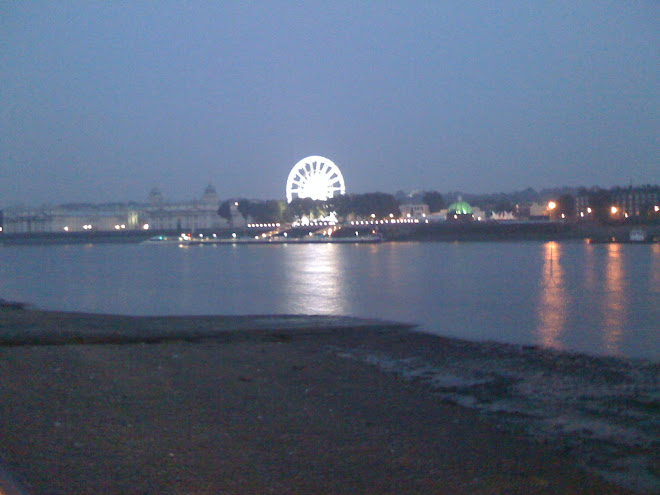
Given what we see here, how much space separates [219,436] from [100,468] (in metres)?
1.17

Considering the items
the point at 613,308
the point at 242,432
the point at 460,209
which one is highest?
the point at 460,209

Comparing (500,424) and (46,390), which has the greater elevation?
(46,390)

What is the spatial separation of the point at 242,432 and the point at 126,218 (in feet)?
409

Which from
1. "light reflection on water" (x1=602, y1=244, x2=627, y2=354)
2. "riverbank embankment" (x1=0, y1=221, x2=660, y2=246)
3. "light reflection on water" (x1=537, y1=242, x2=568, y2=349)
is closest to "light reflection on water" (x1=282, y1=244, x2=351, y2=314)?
"light reflection on water" (x1=537, y1=242, x2=568, y2=349)

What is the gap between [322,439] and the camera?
6.09m

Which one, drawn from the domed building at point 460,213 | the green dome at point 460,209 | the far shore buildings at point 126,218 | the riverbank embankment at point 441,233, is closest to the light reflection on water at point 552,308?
the riverbank embankment at point 441,233

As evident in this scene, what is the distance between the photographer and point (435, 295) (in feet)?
79.1

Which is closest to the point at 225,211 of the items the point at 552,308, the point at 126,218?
the point at 126,218

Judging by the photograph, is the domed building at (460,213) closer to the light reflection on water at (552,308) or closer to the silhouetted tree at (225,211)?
the silhouetted tree at (225,211)

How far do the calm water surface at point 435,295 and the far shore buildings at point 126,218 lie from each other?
258ft

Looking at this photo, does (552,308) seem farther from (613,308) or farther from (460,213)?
(460,213)

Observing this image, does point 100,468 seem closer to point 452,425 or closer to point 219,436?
point 219,436

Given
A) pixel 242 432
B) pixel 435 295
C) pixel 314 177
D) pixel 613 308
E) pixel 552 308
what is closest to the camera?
pixel 242 432

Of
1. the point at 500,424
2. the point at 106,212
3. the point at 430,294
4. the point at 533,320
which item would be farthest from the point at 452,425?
the point at 106,212
